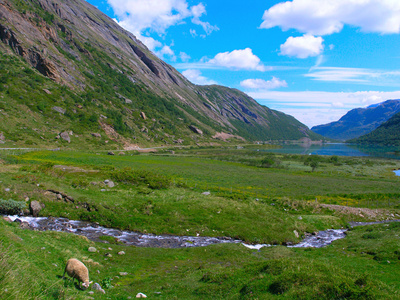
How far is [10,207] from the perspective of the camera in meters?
20.3

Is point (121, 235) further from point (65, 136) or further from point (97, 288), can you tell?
point (65, 136)

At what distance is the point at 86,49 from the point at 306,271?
715 feet

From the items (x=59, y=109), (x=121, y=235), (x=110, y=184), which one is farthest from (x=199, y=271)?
(x=59, y=109)

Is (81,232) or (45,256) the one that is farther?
(81,232)

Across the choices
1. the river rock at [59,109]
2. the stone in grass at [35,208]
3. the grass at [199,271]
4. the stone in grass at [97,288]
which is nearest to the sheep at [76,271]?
the grass at [199,271]

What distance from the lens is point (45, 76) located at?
120938 millimetres

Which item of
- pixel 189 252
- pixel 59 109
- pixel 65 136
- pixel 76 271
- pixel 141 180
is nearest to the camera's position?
pixel 76 271

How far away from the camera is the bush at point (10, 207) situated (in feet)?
66.2

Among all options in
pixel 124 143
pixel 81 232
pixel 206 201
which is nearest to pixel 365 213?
pixel 206 201

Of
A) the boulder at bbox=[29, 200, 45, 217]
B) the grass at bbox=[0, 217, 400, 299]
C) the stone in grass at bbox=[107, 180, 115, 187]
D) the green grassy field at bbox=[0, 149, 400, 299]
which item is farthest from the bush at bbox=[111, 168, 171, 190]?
the grass at bbox=[0, 217, 400, 299]

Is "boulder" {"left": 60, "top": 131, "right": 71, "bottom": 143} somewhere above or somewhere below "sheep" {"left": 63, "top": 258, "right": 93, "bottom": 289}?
above

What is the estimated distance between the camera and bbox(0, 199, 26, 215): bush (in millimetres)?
20188

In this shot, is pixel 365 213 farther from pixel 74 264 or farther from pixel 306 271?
pixel 74 264

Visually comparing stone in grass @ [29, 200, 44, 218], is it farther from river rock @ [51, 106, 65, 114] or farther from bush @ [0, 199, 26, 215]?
river rock @ [51, 106, 65, 114]
